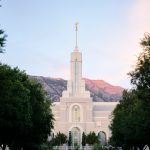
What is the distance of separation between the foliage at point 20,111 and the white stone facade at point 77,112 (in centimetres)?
9852

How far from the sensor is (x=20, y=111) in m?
54.5

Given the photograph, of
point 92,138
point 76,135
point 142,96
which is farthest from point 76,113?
point 142,96

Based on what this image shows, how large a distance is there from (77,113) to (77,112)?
355 mm

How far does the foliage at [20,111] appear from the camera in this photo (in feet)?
164

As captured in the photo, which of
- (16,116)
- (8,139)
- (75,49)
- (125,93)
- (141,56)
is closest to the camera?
(141,56)

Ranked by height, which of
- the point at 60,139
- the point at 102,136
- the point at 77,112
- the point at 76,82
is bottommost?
the point at 60,139

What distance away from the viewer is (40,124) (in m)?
72.1

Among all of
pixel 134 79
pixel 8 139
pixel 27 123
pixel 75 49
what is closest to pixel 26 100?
pixel 27 123

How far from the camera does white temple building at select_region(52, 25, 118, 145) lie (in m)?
177

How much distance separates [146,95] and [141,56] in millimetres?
3643

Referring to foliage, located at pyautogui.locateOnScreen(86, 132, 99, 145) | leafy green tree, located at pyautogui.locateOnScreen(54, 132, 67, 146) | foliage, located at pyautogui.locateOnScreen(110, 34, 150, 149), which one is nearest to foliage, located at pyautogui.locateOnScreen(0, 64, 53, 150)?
foliage, located at pyautogui.locateOnScreen(110, 34, 150, 149)

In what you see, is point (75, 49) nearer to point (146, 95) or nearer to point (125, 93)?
point (125, 93)

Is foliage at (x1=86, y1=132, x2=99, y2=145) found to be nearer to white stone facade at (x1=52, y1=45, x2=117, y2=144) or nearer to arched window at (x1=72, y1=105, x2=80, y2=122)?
white stone facade at (x1=52, y1=45, x2=117, y2=144)

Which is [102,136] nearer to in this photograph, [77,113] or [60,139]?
[77,113]
